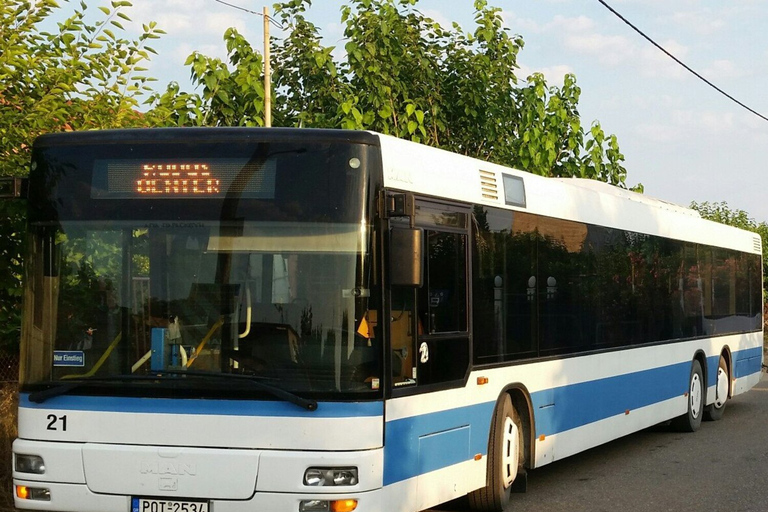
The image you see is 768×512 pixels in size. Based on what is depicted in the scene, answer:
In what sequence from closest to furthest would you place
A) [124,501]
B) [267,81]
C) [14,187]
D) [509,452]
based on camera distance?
[124,501]
[14,187]
[509,452]
[267,81]

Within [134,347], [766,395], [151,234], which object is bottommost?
[766,395]

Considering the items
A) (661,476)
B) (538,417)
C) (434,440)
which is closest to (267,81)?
(661,476)

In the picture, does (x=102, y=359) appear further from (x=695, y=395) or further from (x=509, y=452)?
(x=695, y=395)

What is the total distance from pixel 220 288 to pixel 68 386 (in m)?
1.12

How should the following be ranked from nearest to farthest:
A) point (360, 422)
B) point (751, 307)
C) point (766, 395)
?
point (360, 422)
point (751, 307)
point (766, 395)

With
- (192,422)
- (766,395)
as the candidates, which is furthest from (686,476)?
(766,395)

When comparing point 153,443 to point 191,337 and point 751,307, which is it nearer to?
point 191,337

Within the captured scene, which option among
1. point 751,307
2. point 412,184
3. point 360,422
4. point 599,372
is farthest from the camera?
point 751,307

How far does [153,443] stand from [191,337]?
0.67 m

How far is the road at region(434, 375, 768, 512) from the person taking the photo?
1021 centimetres

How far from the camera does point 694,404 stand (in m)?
16.1

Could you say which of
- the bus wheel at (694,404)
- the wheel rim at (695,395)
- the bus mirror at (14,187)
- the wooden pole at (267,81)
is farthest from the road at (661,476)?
the wooden pole at (267,81)

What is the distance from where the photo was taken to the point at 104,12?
11391mm

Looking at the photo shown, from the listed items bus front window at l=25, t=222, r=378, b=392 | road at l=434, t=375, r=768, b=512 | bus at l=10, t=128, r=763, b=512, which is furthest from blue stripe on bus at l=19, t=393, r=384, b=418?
road at l=434, t=375, r=768, b=512
